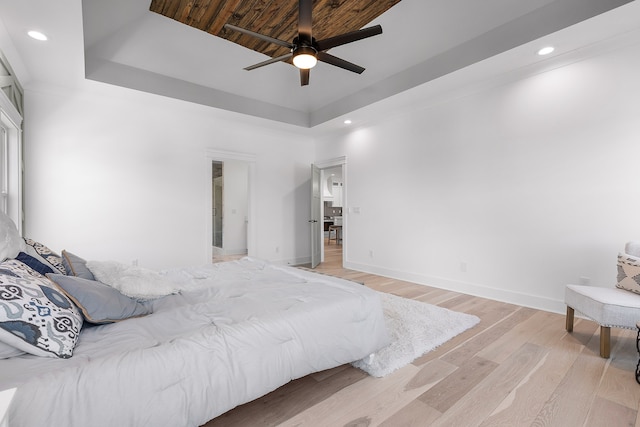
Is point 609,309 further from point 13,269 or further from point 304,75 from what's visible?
point 13,269

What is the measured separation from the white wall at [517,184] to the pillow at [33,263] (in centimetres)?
420

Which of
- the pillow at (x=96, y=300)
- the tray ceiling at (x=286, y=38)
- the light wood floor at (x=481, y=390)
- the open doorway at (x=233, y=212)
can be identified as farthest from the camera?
the open doorway at (x=233, y=212)

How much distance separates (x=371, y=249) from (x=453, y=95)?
8.96 feet

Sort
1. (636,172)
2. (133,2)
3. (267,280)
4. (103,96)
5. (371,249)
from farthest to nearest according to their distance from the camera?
(371,249) < (103,96) < (133,2) < (636,172) < (267,280)

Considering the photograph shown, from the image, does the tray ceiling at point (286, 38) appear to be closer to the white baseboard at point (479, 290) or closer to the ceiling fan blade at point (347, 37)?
the ceiling fan blade at point (347, 37)

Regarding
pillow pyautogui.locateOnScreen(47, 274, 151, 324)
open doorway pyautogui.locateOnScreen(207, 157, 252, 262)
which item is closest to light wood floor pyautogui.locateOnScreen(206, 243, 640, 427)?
pillow pyautogui.locateOnScreen(47, 274, 151, 324)

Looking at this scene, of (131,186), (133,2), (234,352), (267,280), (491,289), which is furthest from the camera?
(131,186)

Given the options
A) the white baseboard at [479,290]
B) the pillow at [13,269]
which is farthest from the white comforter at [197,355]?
the white baseboard at [479,290]

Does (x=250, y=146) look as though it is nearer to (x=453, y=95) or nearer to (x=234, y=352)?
(x=453, y=95)

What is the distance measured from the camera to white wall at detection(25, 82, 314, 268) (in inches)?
146

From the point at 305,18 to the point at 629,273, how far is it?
3.30 meters

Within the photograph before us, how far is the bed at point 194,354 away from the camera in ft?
3.41

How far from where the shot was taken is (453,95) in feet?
13.3

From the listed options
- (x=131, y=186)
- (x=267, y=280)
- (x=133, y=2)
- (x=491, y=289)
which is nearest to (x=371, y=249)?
(x=491, y=289)
